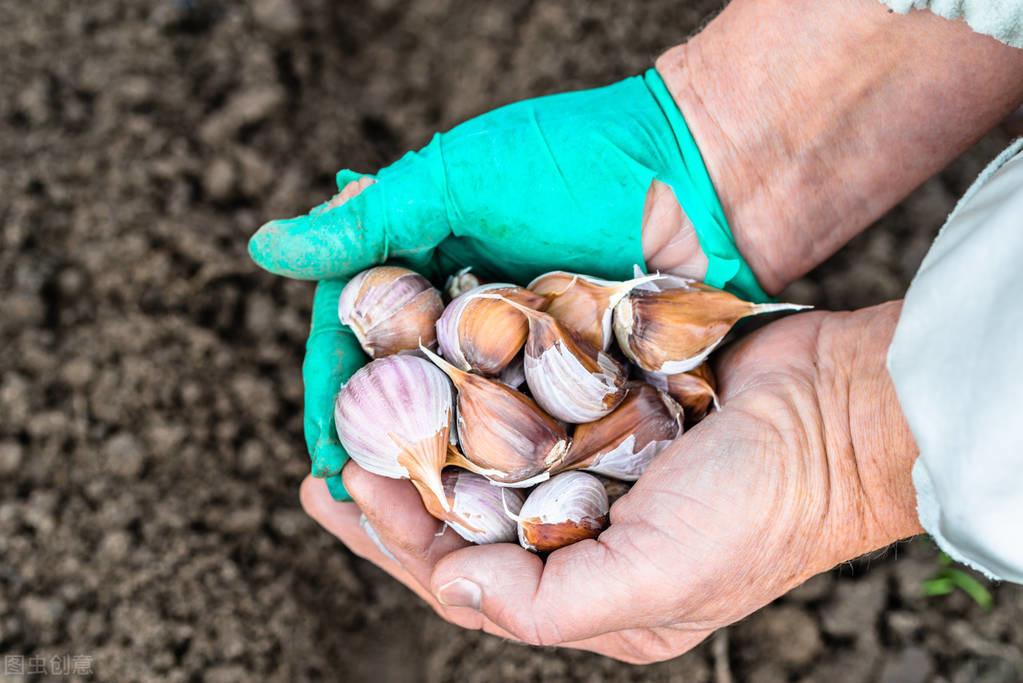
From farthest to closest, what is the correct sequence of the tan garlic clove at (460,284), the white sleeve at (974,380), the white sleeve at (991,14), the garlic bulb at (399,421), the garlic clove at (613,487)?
1. the tan garlic clove at (460,284)
2. the garlic clove at (613,487)
3. the garlic bulb at (399,421)
4. the white sleeve at (991,14)
5. the white sleeve at (974,380)

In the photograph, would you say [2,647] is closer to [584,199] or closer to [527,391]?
[527,391]

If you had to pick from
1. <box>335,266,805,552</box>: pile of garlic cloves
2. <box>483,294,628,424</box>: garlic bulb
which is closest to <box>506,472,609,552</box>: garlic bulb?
<box>335,266,805,552</box>: pile of garlic cloves

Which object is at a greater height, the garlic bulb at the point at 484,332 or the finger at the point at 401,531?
the garlic bulb at the point at 484,332

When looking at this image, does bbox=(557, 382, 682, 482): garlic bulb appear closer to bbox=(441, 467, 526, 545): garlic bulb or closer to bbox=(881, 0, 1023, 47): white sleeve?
bbox=(441, 467, 526, 545): garlic bulb

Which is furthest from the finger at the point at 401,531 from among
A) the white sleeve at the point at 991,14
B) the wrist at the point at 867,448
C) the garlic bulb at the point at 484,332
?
the white sleeve at the point at 991,14

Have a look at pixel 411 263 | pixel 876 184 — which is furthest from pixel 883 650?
pixel 411 263

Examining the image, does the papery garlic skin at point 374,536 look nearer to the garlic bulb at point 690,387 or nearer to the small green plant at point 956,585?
the garlic bulb at point 690,387

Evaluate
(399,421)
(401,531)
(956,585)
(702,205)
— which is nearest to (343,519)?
(401,531)

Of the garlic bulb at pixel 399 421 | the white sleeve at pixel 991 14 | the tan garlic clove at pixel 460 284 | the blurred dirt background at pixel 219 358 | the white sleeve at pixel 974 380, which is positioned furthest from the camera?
the blurred dirt background at pixel 219 358

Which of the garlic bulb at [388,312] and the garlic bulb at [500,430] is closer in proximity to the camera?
the garlic bulb at [500,430]
